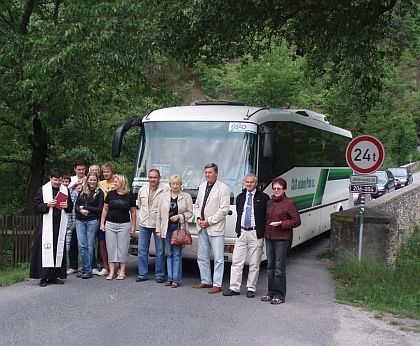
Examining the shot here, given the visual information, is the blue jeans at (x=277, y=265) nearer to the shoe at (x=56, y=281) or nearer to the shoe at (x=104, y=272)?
the shoe at (x=104, y=272)

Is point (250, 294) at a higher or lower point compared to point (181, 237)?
lower

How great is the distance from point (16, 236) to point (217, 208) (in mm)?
5989

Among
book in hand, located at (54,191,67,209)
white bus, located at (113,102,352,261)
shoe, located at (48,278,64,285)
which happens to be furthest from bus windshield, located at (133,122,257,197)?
shoe, located at (48,278,64,285)

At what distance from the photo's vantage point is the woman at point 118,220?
9305 millimetres

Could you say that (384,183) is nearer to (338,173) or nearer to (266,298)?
(338,173)

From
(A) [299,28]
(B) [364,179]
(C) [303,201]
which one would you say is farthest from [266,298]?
(A) [299,28]

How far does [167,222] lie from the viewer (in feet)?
29.8

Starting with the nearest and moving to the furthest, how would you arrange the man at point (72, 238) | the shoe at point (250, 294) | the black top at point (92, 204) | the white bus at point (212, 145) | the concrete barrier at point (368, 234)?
the shoe at point (250, 294) < the black top at point (92, 204) < the man at point (72, 238) < the white bus at point (212, 145) < the concrete barrier at point (368, 234)

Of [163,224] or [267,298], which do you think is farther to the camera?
[163,224]

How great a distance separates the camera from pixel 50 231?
29.2 feet

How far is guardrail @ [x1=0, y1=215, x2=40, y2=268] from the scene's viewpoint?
1260cm

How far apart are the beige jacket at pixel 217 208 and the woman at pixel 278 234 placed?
2.34 feet

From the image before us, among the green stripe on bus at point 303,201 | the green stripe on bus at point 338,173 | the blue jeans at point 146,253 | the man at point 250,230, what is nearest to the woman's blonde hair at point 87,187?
the blue jeans at point 146,253

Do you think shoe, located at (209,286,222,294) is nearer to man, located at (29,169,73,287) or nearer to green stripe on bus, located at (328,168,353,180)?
man, located at (29,169,73,287)
